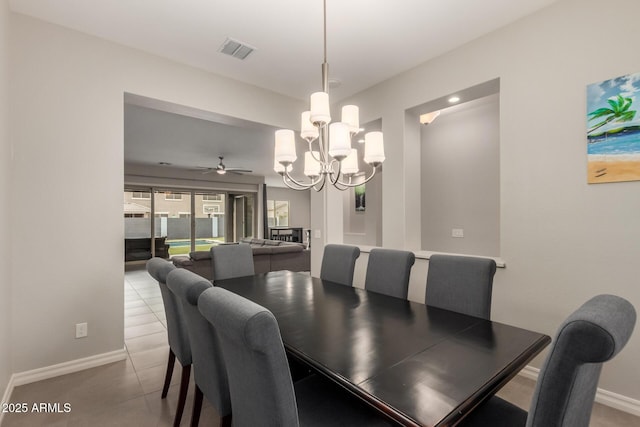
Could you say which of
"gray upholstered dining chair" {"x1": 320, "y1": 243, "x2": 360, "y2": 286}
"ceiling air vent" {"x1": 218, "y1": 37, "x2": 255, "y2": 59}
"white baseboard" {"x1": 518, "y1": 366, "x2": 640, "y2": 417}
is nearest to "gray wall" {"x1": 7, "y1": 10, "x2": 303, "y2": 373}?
"ceiling air vent" {"x1": 218, "y1": 37, "x2": 255, "y2": 59}

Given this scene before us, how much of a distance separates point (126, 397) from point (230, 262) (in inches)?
50.2

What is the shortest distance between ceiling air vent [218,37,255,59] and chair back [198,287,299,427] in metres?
2.52

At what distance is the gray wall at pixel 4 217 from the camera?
6.55ft

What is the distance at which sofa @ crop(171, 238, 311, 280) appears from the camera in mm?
5606

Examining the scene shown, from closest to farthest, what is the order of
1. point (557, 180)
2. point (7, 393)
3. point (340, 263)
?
1. point (7, 393)
2. point (557, 180)
3. point (340, 263)

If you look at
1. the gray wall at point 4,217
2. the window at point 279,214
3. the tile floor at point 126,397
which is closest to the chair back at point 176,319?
the tile floor at point 126,397

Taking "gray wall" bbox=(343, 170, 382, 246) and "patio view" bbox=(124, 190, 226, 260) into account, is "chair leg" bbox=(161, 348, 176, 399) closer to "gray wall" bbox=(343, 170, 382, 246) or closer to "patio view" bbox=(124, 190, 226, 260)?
"gray wall" bbox=(343, 170, 382, 246)

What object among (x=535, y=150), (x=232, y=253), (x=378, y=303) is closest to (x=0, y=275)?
(x=232, y=253)

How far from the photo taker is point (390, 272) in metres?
2.36

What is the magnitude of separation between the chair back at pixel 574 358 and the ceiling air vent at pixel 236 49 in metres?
3.04

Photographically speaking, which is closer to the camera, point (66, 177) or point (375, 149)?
point (375, 149)

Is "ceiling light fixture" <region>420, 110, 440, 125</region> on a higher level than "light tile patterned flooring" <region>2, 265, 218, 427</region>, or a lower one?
higher

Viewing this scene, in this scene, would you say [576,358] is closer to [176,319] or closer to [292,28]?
[176,319]

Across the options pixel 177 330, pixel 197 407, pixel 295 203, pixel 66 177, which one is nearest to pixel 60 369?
pixel 177 330
